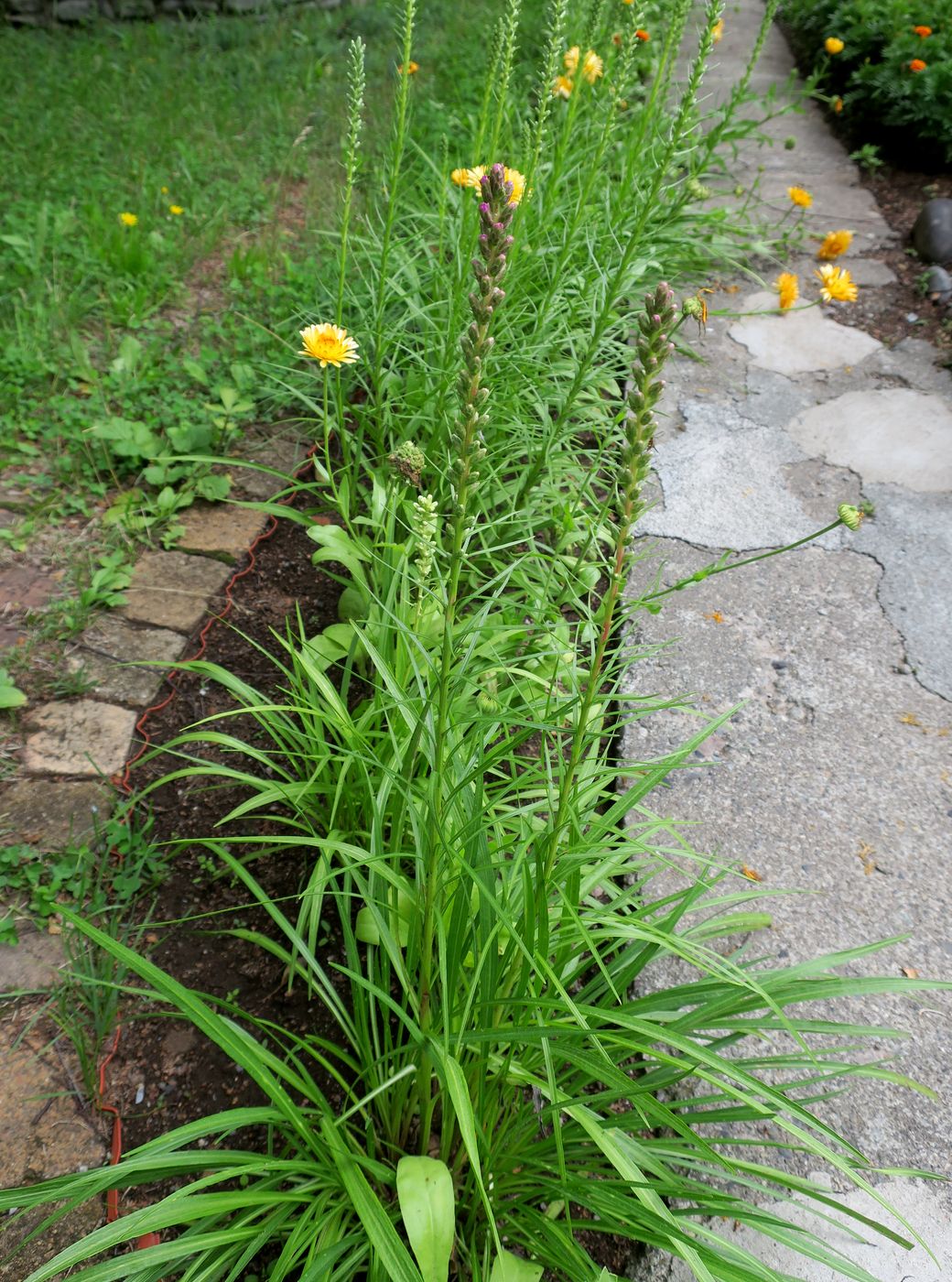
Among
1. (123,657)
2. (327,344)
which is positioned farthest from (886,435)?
(123,657)

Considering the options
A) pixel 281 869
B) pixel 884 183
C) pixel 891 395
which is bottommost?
pixel 281 869

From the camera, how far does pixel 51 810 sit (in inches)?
79.6

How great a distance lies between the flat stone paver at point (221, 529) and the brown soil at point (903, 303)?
2.82 metres

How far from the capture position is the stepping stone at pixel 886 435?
3363 mm

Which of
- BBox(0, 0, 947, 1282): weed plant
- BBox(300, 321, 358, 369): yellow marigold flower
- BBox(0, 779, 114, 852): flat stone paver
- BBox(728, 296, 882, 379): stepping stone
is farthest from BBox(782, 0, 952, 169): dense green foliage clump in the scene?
BBox(0, 779, 114, 852): flat stone paver

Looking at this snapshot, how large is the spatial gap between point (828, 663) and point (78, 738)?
195cm

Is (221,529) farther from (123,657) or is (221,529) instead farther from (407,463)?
(407,463)

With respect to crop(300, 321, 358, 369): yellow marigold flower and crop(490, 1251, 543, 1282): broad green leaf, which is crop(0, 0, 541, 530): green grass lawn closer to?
crop(300, 321, 358, 369): yellow marigold flower

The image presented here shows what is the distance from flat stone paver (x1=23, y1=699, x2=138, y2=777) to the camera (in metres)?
2.12

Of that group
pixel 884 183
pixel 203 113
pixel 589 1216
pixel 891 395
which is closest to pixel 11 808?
pixel 589 1216

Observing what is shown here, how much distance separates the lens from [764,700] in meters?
2.55

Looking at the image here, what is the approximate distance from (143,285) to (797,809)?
2885 mm

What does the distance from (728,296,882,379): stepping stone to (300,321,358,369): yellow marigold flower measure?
229cm

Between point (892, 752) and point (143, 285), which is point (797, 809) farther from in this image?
point (143, 285)
